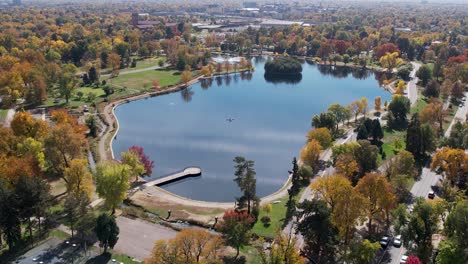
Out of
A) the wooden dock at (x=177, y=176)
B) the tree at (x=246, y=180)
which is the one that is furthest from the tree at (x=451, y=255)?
the wooden dock at (x=177, y=176)

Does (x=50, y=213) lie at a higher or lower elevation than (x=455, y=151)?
lower

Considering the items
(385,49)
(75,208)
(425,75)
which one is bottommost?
(75,208)

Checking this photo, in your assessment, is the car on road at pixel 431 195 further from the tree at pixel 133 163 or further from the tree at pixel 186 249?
the tree at pixel 133 163

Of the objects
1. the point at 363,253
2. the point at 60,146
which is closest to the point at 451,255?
the point at 363,253

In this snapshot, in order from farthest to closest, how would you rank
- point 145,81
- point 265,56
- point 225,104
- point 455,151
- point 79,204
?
point 265,56
point 145,81
point 225,104
point 455,151
point 79,204

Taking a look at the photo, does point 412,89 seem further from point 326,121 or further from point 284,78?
point 326,121

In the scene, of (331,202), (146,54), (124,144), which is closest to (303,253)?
(331,202)

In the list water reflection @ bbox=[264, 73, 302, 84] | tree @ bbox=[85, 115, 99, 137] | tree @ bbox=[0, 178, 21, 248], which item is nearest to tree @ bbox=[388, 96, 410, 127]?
water reflection @ bbox=[264, 73, 302, 84]

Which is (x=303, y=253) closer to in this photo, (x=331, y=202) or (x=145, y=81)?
(x=331, y=202)
